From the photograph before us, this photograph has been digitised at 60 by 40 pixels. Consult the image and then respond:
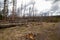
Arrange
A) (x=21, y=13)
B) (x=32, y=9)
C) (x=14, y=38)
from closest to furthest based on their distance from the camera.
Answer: (x=14, y=38)
(x=32, y=9)
(x=21, y=13)

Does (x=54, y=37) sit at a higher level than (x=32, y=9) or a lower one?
lower

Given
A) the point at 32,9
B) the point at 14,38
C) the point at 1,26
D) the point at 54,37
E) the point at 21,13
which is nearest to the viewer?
the point at 14,38

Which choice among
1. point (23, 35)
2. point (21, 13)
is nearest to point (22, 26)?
point (23, 35)

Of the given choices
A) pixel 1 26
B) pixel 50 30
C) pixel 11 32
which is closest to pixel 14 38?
pixel 11 32

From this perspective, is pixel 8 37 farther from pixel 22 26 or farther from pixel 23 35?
pixel 22 26

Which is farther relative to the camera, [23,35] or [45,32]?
[45,32]

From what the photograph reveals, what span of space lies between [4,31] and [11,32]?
673mm

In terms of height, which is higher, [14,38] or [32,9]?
[32,9]

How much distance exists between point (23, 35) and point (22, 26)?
278 centimetres

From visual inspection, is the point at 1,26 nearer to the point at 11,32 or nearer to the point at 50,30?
the point at 11,32

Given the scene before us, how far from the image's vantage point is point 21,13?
34906 millimetres

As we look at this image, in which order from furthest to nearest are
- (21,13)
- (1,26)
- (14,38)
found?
(21,13) → (1,26) → (14,38)

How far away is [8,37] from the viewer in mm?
12297

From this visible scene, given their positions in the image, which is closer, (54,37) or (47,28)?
(54,37)
